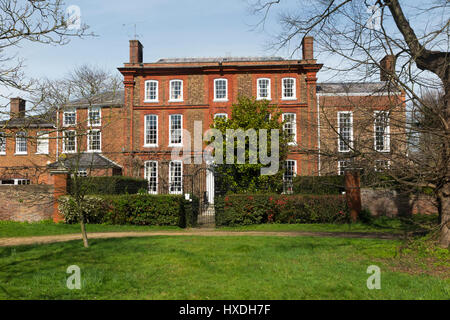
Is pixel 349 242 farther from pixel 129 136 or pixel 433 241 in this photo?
pixel 129 136

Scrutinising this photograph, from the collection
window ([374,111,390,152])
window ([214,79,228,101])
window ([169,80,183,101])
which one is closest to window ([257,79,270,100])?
window ([214,79,228,101])

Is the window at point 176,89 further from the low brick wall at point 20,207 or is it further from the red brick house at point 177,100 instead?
the low brick wall at point 20,207

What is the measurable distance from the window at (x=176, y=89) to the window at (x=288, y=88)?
24.1ft

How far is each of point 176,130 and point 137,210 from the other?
1161 centimetres

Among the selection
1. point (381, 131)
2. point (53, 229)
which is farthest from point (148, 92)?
point (381, 131)

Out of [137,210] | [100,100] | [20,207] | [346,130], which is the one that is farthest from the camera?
[100,100]

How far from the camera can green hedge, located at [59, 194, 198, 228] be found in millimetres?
16016

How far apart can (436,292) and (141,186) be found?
20.8 metres

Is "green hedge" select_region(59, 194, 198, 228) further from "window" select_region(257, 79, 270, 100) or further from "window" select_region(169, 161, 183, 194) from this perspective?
"window" select_region(257, 79, 270, 100)

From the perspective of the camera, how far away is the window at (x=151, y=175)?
2655cm

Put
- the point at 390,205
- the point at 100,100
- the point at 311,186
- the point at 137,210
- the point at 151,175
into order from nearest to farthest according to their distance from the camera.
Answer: the point at 137,210 < the point at 390,205 < the point at 100,100 < the point at 311,186 < the point at 151,175

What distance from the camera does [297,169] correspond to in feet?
83.8

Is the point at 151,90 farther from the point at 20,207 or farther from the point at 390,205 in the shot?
the point at 390,205

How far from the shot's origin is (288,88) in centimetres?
2688
